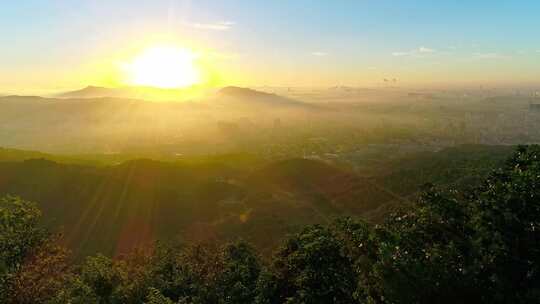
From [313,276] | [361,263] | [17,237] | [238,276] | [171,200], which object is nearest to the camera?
[361,263]

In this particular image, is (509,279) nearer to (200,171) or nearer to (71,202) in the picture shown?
(71,202)

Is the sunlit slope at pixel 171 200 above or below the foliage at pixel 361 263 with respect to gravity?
below

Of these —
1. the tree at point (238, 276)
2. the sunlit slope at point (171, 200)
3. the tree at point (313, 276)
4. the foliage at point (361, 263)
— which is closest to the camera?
the foliage at point (361, 263)

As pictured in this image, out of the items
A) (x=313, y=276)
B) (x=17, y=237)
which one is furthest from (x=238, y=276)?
(x=17, y=237)

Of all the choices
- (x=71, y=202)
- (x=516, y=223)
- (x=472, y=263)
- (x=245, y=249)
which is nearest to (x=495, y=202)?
(x=516, y=223)

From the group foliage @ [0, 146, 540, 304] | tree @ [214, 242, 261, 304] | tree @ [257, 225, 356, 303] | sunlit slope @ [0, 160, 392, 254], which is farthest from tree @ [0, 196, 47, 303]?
sunlit slope @ [0, 160, 392, 254]

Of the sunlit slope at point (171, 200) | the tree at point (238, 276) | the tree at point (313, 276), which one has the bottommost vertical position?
the sunlit slope at point (171, 200)

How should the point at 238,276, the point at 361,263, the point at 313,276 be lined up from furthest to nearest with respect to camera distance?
the point at 238,276
the point at 313,276
the point at 361,263

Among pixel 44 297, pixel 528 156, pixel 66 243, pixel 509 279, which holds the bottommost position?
pixel 66 243

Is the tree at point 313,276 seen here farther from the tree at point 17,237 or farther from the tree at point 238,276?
the tree at point 17,237

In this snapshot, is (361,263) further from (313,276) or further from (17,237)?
(17,237)

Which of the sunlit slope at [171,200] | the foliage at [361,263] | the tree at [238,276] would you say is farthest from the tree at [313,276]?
the sunlit slope at [171,200]
